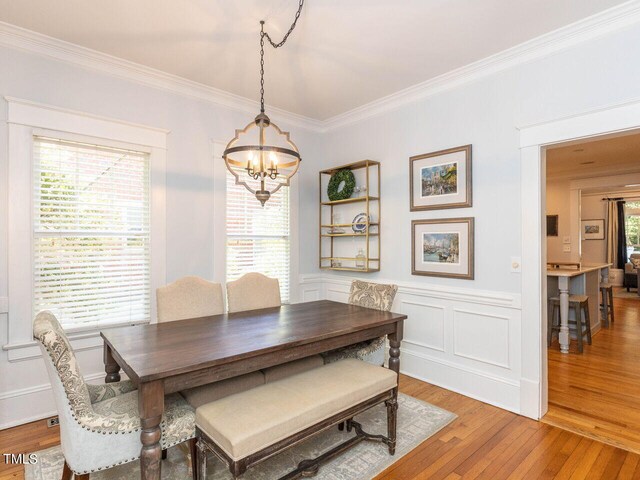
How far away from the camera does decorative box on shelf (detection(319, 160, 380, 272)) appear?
4.02m

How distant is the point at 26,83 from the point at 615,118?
14.2 feet

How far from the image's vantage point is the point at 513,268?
2.93 meters

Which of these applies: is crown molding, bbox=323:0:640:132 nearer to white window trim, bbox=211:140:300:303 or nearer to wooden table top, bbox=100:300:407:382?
white window trim, bbox=211:140:300:303

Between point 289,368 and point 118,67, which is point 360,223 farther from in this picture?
point 118,67

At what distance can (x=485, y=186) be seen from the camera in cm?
311

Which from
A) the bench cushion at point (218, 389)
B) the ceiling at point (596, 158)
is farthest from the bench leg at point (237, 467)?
the ceiling at point (596, 158)

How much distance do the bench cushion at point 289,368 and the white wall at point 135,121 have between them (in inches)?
57.2

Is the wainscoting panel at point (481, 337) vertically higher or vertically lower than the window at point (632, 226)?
lower

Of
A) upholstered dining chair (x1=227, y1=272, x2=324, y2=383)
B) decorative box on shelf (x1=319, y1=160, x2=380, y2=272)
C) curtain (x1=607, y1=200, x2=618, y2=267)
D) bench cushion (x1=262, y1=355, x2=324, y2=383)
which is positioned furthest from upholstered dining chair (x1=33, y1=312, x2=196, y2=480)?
curtain (x1=607, y1=200, x2=618, y2=267)

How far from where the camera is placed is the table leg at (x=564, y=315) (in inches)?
169

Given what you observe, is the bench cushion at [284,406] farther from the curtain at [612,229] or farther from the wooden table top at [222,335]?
the curtain at [612,229]

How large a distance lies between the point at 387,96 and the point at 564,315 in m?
3.41

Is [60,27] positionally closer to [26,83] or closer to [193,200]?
[26,83]

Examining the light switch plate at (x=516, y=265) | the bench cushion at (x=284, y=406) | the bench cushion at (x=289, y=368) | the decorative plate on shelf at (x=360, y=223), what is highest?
the decorative plate on shelf at (x=360, y=223)
